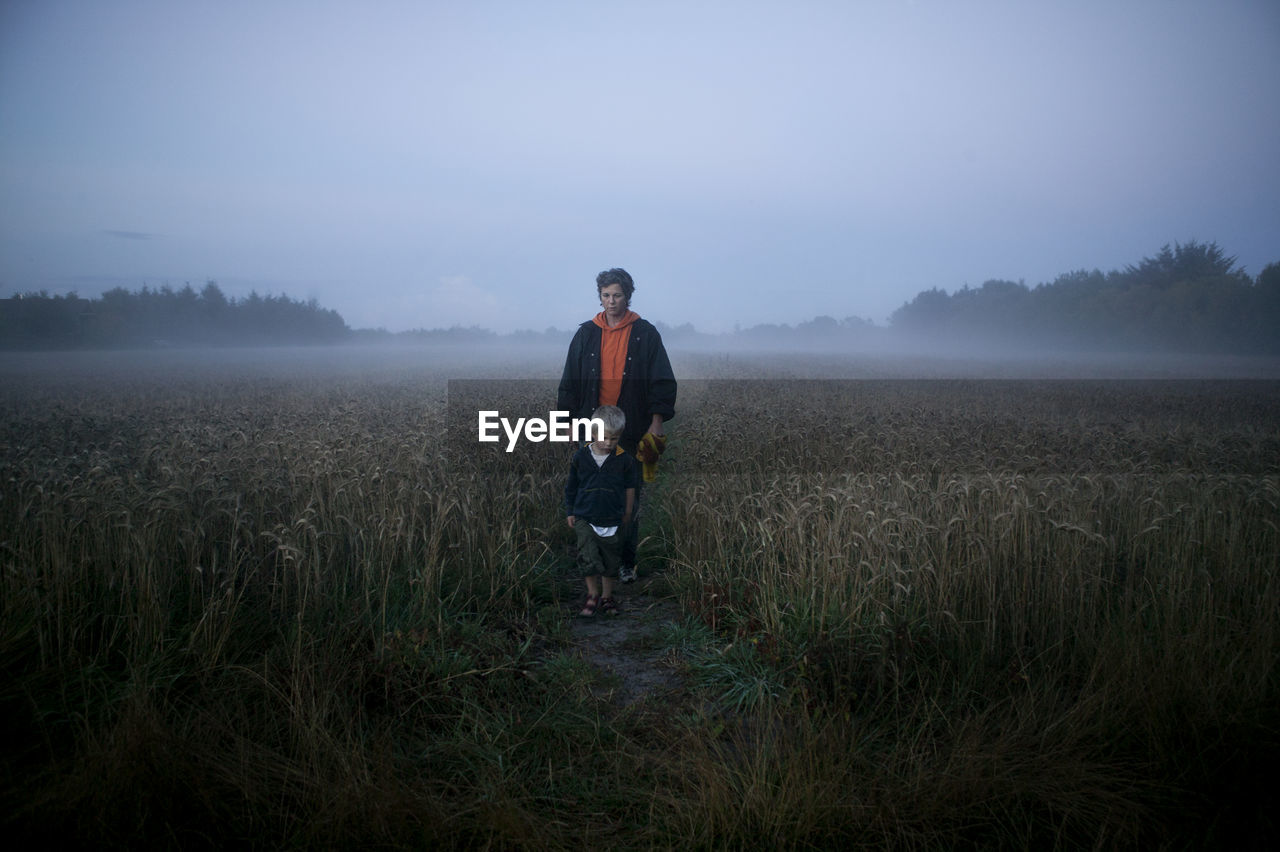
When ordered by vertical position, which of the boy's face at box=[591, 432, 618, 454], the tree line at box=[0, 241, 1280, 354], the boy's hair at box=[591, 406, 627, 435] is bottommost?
the boy's face at box=[591, 432, 618, 454]

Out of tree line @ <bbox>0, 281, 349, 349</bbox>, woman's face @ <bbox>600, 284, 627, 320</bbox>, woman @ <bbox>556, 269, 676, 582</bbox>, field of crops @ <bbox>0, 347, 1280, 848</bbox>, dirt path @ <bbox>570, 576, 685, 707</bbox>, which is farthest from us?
tree line @ <bbox>0, 281, 349, 349</bbox>

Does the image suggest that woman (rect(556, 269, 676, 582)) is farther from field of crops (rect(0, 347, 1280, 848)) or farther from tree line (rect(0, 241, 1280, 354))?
tree line (rect(0, 241, 1280, 354))

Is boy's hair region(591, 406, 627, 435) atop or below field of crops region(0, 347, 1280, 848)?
atop

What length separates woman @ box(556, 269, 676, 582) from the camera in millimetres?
5328

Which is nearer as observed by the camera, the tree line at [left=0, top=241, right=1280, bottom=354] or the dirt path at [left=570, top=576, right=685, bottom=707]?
the dirt path at [left=570, top=576, right=685, bottom=707]

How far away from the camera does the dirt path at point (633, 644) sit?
362cm

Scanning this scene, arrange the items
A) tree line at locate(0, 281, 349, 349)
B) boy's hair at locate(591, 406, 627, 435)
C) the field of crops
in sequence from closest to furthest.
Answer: the field of crops < boy's hair at locate(591, 406, 627, 435) < tree line at locate(0, 281, 349, 349)

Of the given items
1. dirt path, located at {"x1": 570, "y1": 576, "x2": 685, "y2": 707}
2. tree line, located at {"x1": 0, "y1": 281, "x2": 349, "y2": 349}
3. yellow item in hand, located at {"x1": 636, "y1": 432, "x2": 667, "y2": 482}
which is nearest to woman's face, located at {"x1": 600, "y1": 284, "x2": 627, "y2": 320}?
yellow item in hand, located at {"x1": 636, "y1": 432, "x2": 667, "y2": 482}

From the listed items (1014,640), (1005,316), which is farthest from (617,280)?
(1005,316)

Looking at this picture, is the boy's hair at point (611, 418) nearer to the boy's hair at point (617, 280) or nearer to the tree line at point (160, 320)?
the boy's hair at point (617, 280)

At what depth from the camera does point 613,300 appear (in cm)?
522

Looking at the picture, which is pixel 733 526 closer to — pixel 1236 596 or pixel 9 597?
pixel 1236 596

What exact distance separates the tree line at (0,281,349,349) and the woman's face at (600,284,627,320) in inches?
929

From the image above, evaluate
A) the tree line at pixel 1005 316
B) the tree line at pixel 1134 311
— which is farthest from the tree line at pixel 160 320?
the tree line at pixel 1134 311
